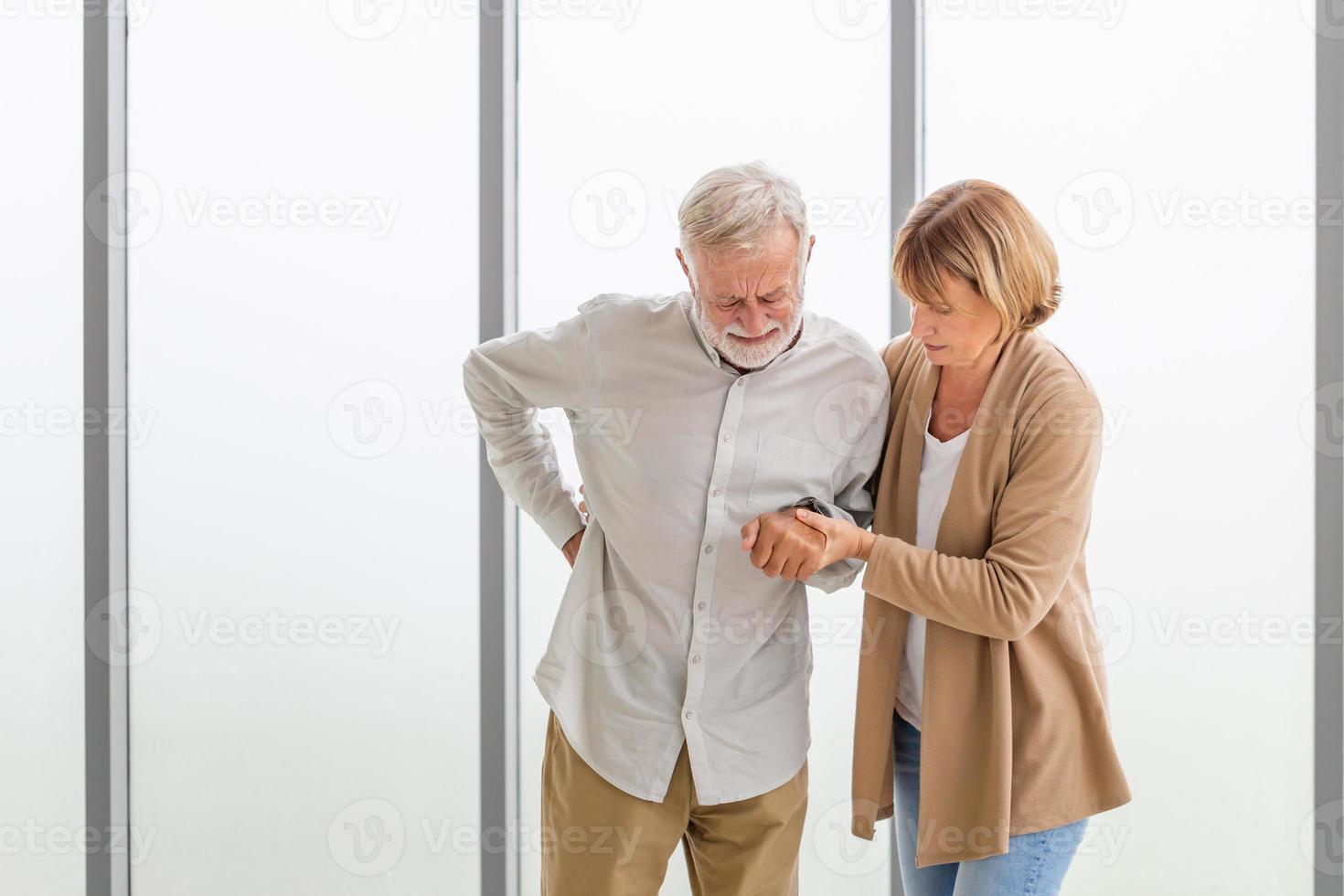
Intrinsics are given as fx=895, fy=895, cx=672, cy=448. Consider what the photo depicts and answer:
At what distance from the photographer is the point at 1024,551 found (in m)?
1.14

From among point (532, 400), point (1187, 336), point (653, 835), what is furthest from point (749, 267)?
point (1187, 336)

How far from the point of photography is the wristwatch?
1.26 metres

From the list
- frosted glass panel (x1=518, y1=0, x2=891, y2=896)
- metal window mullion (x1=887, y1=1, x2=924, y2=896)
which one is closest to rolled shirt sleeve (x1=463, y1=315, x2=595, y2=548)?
frosted glass panel (x1=518, y1=0, x2=891, y2=896)

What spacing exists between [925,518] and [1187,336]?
3.10 feet

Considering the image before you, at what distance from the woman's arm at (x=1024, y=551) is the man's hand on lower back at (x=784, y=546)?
0.08m

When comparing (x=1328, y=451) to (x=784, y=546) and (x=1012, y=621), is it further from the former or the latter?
(x=784, y=546)

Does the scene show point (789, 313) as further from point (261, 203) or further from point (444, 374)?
point (261, 203)

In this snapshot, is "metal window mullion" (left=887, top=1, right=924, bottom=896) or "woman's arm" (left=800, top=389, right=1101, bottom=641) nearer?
"woman's arm" (left=800, top=389, right=1101, bottom=641)

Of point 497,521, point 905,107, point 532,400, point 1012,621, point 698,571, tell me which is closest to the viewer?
point 1012,621

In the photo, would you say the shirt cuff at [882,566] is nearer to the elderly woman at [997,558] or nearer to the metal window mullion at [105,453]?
the elderly woman at [997,558]

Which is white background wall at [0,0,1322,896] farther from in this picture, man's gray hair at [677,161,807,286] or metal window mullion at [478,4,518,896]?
man's gray hair at [677,161,807,286]

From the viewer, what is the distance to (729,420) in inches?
49.1

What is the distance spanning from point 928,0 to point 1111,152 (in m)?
0.49

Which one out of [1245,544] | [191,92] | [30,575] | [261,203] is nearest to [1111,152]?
[1245,544]
